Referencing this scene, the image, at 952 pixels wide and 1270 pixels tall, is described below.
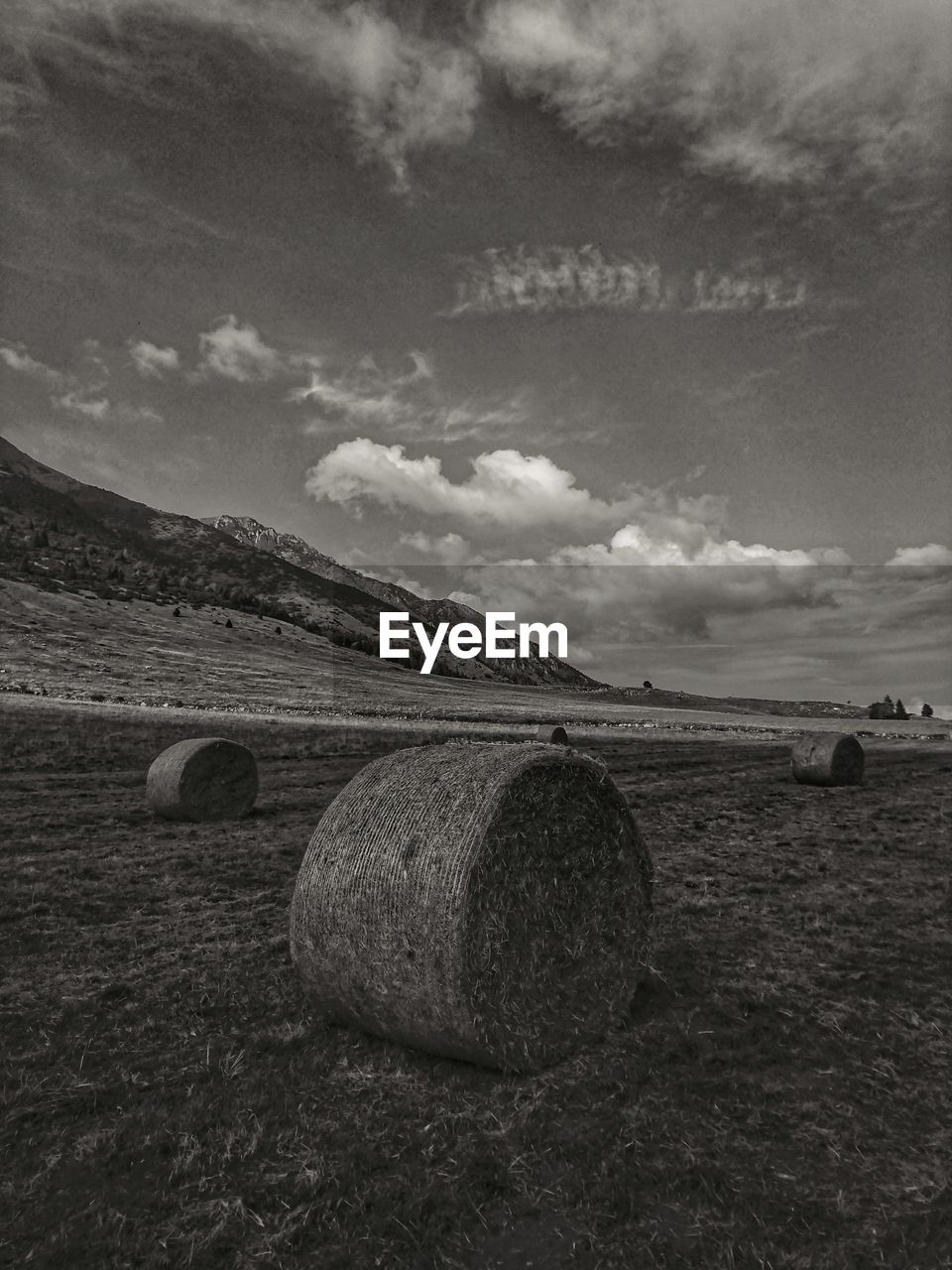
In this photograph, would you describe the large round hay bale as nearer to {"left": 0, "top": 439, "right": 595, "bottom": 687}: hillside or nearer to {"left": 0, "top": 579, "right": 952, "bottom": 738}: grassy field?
{"left": 0, "top": 579, "right": 952, "bottom": 738}: grassy field

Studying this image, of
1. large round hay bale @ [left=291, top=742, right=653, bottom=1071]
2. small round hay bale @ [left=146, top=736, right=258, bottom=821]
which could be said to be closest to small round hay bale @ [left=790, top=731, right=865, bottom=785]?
small round hay bale @ [left=146, top=736, right=258, bottom=821]

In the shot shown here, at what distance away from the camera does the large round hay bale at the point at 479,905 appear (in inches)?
229

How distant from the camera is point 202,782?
55.4ft

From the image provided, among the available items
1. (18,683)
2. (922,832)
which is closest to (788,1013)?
(922,832)

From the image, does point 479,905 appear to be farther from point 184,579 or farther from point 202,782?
point 184,579

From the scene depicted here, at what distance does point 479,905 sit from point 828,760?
23028 millimetres

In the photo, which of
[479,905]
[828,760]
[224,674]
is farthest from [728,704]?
[479,905]

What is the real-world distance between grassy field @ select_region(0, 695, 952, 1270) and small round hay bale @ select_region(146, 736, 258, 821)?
18.7ft

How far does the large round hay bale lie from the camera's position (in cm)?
581

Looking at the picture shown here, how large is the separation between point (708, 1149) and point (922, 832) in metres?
14.7

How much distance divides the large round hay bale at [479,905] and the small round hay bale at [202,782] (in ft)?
35.8

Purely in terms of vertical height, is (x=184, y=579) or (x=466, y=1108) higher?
(x=184, y=579)

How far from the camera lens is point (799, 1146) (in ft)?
15.6

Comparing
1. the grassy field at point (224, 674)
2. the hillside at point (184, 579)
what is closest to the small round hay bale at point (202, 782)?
the grassy field at point (224, 674)
